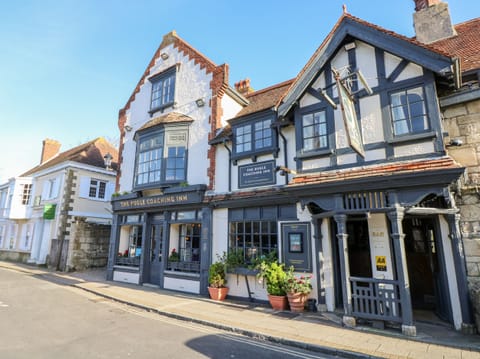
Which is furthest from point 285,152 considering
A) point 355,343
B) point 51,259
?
point 51,259

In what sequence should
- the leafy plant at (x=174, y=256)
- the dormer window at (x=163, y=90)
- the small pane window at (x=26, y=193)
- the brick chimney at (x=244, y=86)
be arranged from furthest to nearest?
the small pane window at (x=26, y=193)
the brick chimney at (x=244, y=86)
the dormer window at (x=163, y=90)
the leafy plant at (x=174, y=256)

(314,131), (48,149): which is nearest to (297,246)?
(314,131)

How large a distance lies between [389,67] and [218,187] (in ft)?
23.5

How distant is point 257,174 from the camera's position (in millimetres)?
10211

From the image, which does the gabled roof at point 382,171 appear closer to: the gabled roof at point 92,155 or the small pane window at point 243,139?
the small pane window at point 243,139

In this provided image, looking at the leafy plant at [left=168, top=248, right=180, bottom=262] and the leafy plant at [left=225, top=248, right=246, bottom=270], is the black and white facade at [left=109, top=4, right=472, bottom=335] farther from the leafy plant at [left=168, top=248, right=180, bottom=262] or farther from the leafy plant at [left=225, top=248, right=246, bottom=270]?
the leafy plant at [left=225, top=248, right=246, bottom=270]

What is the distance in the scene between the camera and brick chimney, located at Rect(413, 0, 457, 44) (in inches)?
376

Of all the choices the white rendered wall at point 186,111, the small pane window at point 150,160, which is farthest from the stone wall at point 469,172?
the small pane window at point 150,160

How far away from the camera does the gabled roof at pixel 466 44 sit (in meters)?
7.47

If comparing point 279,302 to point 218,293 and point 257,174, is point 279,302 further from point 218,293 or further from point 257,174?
point 257,174

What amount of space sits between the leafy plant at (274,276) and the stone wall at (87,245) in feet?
46.3

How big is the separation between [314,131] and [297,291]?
16.2 ft

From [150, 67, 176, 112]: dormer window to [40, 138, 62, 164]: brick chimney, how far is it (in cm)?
1663

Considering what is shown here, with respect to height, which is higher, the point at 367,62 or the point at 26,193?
the point at 367,62
